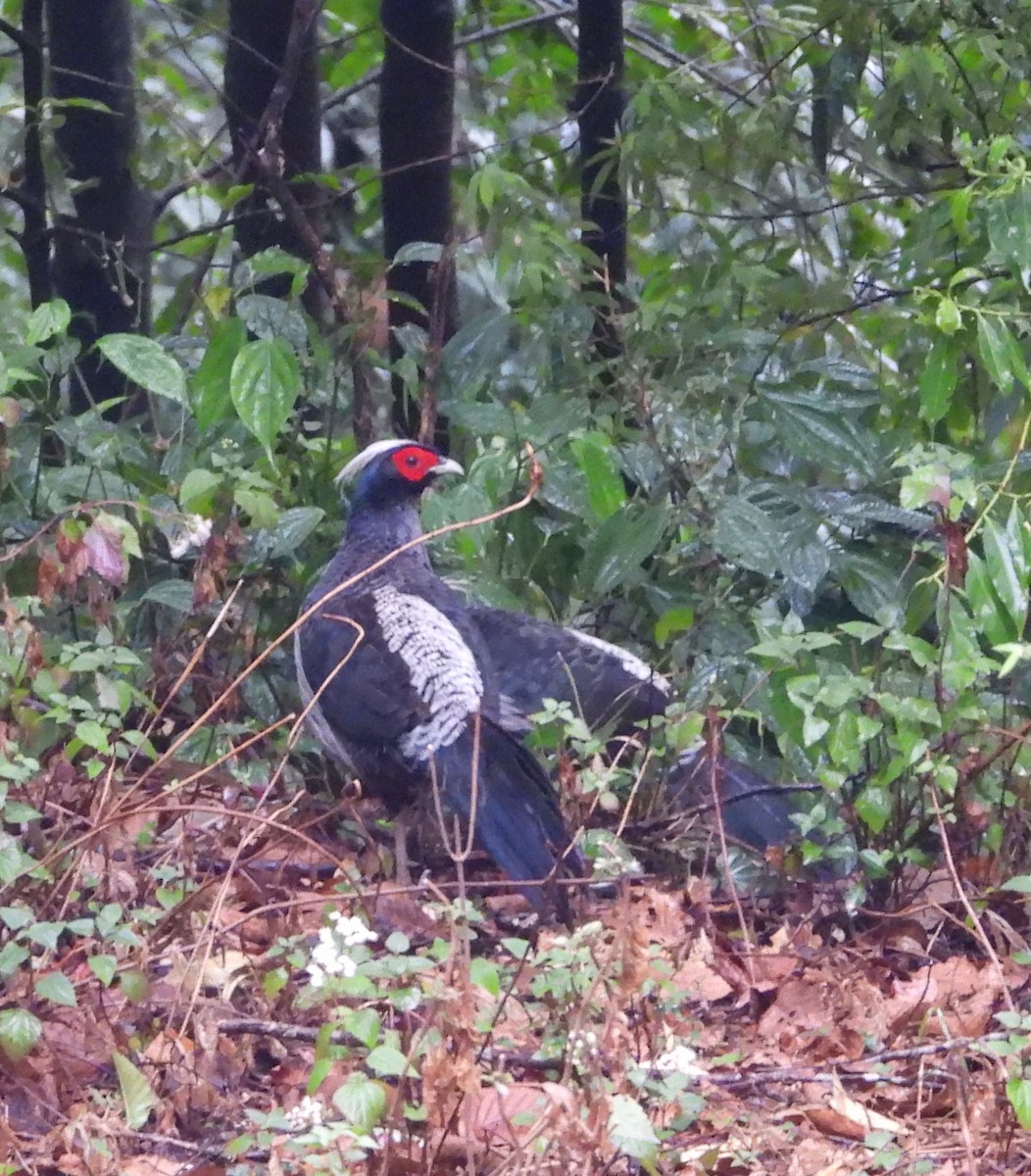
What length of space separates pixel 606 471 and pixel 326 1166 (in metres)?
2.56

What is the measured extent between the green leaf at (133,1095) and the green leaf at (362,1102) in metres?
0.52

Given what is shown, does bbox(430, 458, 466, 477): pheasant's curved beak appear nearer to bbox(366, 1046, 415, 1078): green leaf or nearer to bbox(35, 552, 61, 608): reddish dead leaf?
bbox(35, 552, 61, 608): reddish dead leaf

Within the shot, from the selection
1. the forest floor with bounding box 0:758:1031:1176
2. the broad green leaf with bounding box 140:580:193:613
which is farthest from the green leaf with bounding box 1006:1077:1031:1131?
the broad green leaf with bounding box 140:580:193:613

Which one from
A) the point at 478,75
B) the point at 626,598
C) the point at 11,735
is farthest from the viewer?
the point at 478,75

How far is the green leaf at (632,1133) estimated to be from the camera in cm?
246

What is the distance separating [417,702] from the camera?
4746mm

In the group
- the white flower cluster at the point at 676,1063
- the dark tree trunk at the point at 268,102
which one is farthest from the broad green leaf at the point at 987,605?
the dark tree trunk at the point at 268,102

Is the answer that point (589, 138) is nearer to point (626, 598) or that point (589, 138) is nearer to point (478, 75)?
point (478, 75)

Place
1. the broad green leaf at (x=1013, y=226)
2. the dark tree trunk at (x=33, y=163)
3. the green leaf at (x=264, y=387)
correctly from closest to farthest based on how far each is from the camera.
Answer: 1. the broad green leaf at (x=1013, y=226)
2. the green leaf at (x=264, y=387)
3. the dark tree trunk at (x=33, y=163)

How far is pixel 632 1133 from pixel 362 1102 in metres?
0.43

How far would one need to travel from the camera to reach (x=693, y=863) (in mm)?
4473

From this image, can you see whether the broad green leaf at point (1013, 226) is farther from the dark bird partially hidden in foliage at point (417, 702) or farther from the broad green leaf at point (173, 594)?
the broad green leaf at point (173, 594)

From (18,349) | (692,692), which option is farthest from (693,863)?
(18,349)

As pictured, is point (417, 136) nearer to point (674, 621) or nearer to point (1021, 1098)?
point (674, 621)
